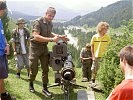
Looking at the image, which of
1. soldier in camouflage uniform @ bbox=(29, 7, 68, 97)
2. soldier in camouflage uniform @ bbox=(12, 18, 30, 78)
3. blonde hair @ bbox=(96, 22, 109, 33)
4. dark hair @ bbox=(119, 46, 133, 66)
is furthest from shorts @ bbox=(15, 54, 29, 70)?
dark hair @ bbox=(119, 46, 133, 66)

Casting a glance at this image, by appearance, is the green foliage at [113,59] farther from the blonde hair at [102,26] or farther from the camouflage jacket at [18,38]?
the camouflage jacket at [18,38]

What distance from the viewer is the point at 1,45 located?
23.1ft

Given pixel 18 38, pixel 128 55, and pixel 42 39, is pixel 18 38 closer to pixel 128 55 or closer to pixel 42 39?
pixel 42 39

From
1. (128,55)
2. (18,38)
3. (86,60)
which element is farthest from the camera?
(86,60)

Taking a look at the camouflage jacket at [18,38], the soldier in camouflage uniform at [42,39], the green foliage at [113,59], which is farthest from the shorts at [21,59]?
the green foliage at [113,59]

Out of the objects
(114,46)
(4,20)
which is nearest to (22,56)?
(114,46)

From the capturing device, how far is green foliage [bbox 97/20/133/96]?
318 inches

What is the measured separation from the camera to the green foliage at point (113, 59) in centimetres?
809

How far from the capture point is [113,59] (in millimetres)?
8227

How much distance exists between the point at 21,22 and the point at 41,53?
2925mm

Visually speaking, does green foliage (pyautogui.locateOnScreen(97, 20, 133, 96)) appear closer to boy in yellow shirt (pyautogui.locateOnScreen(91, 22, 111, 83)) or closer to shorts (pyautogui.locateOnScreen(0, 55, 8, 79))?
boy in yellow shirt (pyautogui.locateOnScreen(91, 22, 111, 83))

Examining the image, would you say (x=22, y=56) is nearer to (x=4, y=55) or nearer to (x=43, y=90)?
(x=43, y=90)

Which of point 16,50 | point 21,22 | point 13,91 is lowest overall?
point 13,91

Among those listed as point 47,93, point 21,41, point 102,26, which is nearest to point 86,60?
point 21,41
